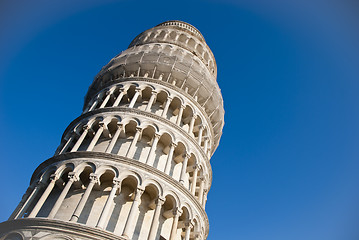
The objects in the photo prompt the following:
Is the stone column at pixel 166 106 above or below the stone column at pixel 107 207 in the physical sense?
above

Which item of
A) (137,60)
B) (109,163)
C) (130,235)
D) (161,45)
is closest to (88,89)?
(137,60)

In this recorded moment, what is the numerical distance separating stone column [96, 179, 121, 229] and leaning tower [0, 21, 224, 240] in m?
0.05

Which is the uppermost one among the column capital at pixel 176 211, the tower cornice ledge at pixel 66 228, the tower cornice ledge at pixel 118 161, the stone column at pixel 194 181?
the stone column at pixel 194 181

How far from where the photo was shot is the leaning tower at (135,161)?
15.4 metres

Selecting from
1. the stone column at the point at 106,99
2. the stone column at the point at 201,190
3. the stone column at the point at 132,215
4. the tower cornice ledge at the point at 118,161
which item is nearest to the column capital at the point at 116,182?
the stone column at the point at 132,215

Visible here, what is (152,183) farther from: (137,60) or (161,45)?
(161,45)

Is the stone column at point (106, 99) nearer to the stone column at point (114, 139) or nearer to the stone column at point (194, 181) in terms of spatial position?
the stone column at point (114, 139)

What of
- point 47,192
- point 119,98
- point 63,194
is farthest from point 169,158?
point 47,192

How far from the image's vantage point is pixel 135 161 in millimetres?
17312

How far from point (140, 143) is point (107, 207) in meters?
5.93

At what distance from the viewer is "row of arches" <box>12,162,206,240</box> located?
51.5 ft

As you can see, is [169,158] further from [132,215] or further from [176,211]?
[132,215]

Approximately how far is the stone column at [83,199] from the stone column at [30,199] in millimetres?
3151

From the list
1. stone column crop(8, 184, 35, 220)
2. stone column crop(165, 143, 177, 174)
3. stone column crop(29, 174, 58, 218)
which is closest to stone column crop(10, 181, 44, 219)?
stone column crop(8, 184, 35, 220)
